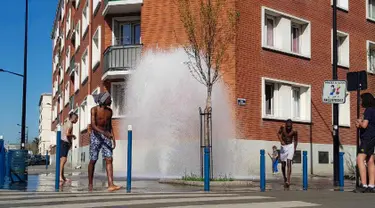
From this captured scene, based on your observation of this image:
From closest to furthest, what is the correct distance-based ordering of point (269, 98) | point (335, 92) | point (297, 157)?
1. point (335, 92)
2. point (297, 157)
3. point (269, 98)

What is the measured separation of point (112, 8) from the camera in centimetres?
2542

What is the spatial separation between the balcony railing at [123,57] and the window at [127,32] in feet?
4.33

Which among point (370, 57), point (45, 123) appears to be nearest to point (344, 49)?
point (370, 57)

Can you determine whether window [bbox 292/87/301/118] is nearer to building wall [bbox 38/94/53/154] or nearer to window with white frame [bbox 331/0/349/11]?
window with white frame [bbox 331/0/349/11]

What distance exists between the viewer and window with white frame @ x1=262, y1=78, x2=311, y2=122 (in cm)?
2325

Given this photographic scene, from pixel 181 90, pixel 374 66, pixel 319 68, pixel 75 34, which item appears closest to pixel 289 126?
pixel 181 90

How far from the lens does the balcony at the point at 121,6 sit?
80.7 ft

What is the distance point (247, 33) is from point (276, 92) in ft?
10.5

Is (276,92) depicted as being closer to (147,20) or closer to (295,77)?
(295,77)

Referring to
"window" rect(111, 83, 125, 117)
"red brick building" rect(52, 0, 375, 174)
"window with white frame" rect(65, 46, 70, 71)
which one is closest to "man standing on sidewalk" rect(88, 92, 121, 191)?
"red brick building" rect(52, 0, 375, 174)

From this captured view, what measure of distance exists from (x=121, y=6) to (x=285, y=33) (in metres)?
7.93

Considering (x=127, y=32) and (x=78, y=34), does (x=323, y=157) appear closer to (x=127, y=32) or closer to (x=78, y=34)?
(x=127, y=32)

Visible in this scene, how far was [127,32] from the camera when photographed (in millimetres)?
26406

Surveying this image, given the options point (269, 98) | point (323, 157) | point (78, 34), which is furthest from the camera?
point (78, 34)
